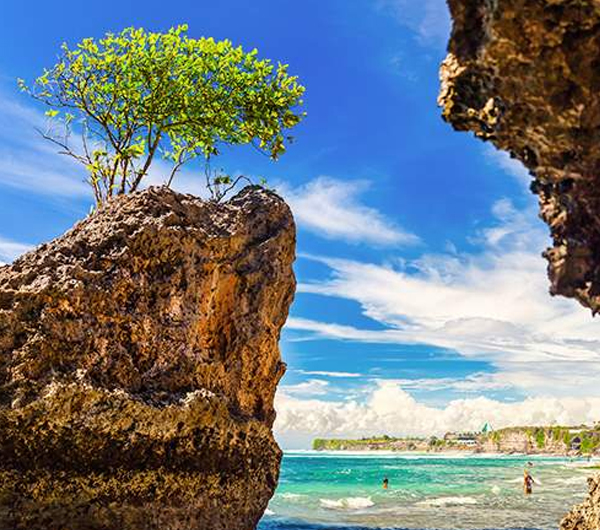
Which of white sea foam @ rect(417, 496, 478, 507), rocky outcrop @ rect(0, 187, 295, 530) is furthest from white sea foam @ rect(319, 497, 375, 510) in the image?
rocky outcrop @ rect(0, 187, 295, 530)

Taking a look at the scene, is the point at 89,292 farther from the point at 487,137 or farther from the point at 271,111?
the point at 271,111

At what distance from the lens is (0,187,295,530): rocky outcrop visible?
870 centimetres

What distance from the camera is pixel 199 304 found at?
1090 centimetres

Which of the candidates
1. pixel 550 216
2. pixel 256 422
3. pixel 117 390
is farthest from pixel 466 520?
pixel 550 216

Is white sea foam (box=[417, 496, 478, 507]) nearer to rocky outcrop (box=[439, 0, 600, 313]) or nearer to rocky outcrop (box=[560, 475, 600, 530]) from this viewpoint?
rocky outcrop (box=[560, 475, 600, 530])

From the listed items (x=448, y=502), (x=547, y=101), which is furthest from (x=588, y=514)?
(x=448, y=502)

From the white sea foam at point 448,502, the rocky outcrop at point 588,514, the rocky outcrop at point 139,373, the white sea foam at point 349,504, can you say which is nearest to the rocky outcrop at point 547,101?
the rocky outcrop at point 588,514

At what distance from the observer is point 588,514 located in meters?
8.68

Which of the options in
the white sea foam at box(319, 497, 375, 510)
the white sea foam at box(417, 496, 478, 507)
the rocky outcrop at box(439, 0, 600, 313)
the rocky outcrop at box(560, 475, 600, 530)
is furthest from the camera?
the white sea foam at box(417, 496, 478, 507)

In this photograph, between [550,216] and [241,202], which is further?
[241,202]

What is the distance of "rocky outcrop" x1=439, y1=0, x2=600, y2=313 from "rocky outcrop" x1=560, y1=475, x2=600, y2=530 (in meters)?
4.21

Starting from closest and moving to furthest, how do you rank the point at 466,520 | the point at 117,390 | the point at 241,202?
1. the point at 117,390
2. the point at 241,202
3. the point at 466,520

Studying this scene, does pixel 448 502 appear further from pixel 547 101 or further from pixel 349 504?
pixel 547 101

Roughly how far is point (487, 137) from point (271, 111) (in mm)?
10197
